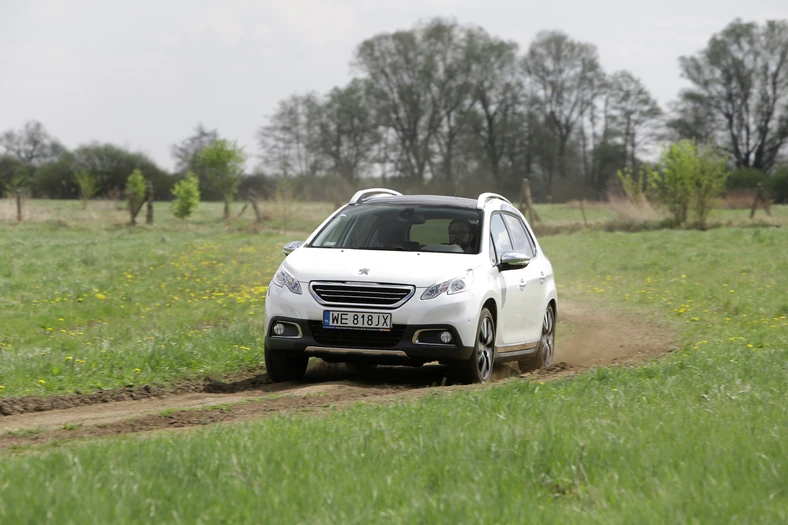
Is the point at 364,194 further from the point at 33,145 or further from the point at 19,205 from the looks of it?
the point at 33,145

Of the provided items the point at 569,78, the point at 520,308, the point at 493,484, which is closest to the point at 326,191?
the point at 569,78

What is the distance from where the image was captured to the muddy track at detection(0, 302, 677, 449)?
651 cm

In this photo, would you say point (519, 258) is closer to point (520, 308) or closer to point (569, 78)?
point (520, 308)

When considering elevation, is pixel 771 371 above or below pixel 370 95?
below

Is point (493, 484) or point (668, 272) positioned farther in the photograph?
point (668, 272)

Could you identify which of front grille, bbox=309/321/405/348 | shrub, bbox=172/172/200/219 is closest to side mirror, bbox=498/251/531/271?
front grille, bbox=309/321/405/348

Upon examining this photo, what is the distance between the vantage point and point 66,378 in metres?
9.11

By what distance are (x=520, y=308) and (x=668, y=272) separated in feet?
41.2

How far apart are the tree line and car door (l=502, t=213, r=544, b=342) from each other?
200 ft

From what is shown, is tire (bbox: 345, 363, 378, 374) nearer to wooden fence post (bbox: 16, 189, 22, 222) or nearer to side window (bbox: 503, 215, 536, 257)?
side window (bbox: 503, 215, 536, 257)

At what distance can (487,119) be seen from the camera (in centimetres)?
7994

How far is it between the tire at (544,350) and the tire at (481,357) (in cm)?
142

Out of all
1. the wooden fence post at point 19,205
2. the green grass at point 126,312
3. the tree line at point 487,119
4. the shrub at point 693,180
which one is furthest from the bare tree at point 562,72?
the green grass at point 126,312

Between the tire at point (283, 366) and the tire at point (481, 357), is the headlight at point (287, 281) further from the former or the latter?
the tire at point (481, 357)
